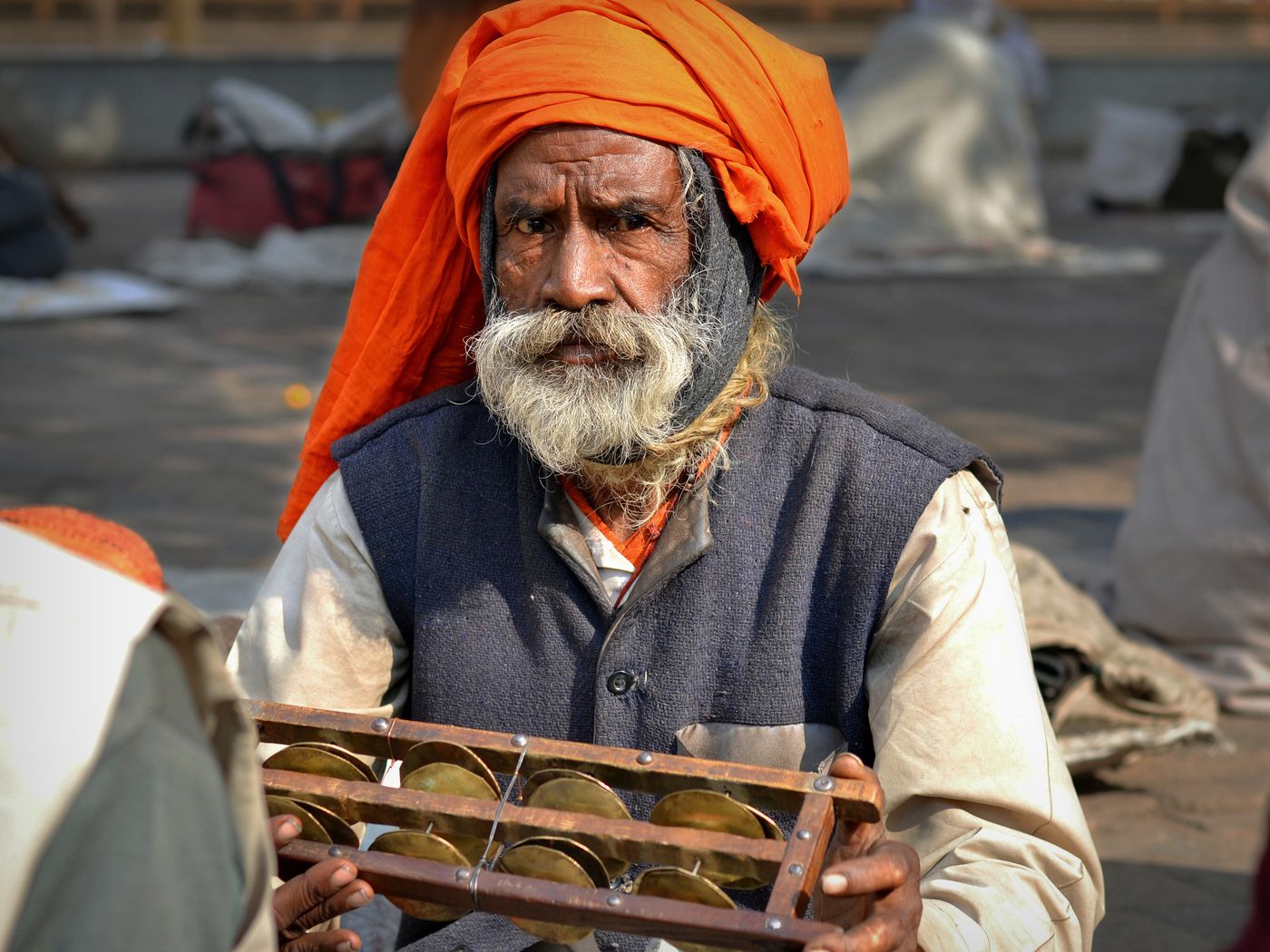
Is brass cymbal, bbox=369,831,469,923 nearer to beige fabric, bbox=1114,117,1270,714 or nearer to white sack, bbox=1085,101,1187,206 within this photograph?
beige fabric, bbox=1114,117,1270,714

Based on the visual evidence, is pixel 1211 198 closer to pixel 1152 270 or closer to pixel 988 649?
pixel 1152 270

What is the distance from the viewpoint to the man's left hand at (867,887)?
5.67 ft

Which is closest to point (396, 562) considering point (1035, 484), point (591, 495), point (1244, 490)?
point (591, 495)

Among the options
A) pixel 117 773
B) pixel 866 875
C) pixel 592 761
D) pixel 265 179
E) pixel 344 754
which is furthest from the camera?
pixel 265 179

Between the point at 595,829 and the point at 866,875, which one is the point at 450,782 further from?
the point at 866,875

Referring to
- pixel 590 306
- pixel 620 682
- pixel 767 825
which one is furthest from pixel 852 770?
pixel 590 306

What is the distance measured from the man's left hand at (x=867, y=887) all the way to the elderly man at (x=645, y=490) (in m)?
0.26

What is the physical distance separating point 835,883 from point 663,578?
0.62 m

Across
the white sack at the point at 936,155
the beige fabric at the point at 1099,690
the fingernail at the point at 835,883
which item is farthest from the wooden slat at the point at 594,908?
the white sack at the point at 936,155

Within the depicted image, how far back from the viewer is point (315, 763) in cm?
199

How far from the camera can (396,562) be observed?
2.37 metres

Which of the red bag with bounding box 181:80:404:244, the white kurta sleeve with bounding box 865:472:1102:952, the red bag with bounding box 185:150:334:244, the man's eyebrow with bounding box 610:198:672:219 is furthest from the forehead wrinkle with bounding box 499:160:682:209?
the red bag with bounding box 185:150:334:244

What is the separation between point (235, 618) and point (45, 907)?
6.99ft

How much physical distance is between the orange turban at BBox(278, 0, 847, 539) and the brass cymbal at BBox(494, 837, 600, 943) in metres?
0.94
